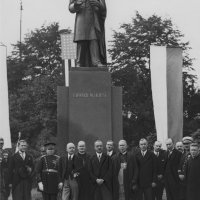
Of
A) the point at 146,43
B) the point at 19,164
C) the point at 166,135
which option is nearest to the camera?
the point at 19,164

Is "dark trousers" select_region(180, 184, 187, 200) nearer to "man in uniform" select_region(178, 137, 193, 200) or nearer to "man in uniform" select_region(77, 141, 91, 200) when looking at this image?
"man in uniform" select_region(178, 137, 193, 200)

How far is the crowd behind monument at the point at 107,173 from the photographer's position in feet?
38.7

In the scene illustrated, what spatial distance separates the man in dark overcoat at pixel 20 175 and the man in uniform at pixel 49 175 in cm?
45

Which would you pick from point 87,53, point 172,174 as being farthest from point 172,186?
point 87,53

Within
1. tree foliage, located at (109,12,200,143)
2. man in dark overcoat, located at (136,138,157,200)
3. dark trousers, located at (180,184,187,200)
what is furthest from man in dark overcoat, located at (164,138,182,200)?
tree foliage, located at (109,12,200,143)

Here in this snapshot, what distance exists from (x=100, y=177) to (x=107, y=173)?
0.18 meters

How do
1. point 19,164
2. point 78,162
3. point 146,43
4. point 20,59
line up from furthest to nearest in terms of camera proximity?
point 20,59, point 146,43, point 19,164, point 78,162

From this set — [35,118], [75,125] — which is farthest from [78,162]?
[35,118]

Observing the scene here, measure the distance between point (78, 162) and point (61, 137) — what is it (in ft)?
5.44

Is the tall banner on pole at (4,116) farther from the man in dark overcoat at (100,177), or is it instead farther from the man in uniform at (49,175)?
the man in dark overcoat at (100,177)

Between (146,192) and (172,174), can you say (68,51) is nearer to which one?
(172,174)

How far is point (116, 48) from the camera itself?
138 ft

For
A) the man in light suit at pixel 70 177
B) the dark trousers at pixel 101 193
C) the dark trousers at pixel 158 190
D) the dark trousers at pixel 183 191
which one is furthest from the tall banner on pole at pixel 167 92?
the man in light suit at pixel 70 177

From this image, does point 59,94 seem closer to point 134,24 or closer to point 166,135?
point 166,135
